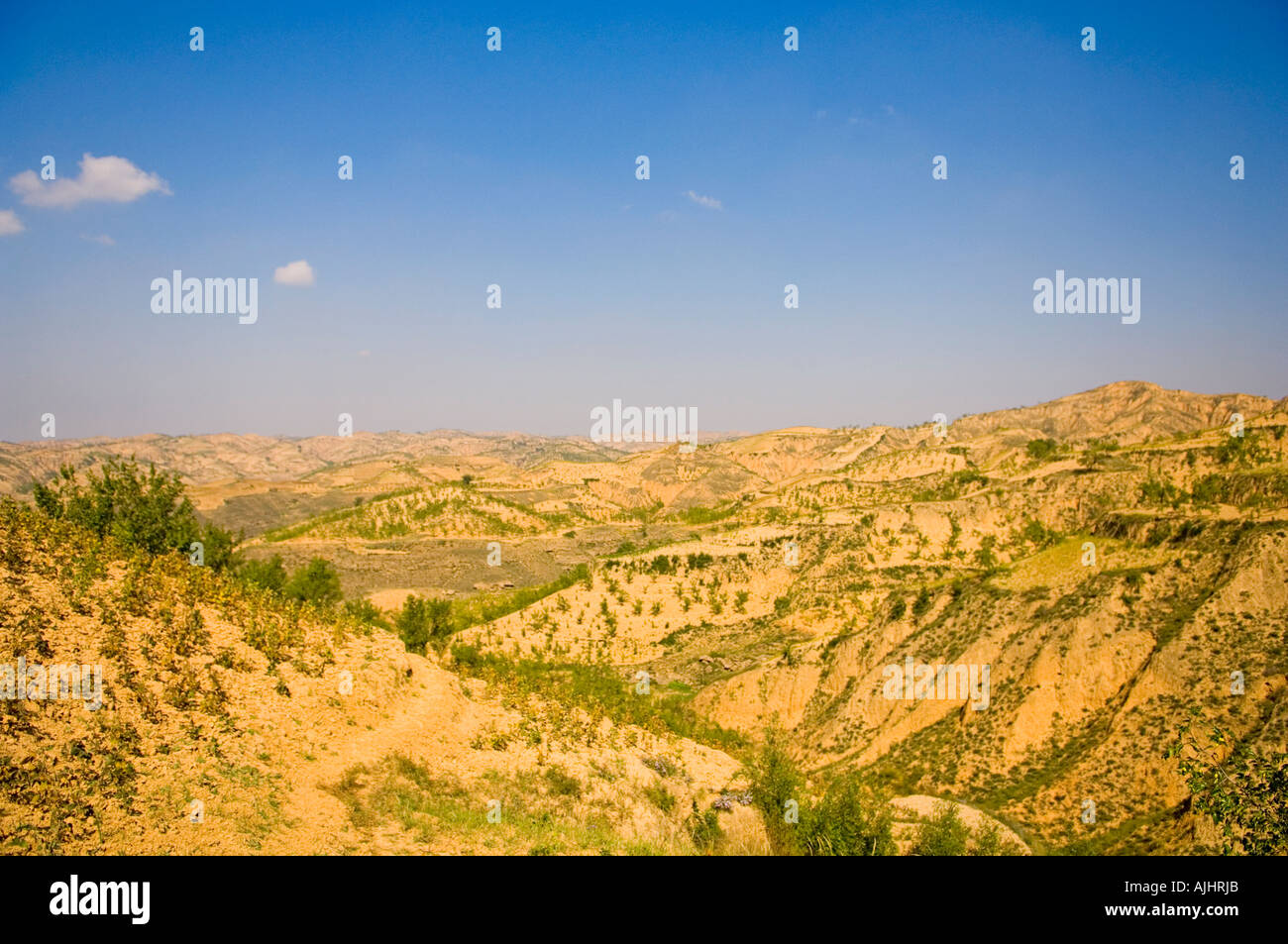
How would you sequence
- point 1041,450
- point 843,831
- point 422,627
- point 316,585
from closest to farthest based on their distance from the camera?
point 843,831, point 422,627, point 316,585, point 1041,450

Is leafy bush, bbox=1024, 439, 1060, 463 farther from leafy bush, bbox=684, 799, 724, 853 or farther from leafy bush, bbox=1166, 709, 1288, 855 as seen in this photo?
leafy bush, bbox=1166, 709, 1288, 855

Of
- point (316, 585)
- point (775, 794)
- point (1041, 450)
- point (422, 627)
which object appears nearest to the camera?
point (775, 794)

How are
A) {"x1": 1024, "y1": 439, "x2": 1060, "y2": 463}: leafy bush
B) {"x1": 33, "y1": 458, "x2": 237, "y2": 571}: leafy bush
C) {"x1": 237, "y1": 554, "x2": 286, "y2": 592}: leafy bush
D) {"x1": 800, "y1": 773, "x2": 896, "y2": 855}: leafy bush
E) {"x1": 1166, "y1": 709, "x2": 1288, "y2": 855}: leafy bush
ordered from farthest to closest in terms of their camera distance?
{"x1": 1024, "y1": 439, "x2": 1060, "y2": 463}: leafy bush < {"x1": 237, "y1": 554, "x2": 286, "y2": 592}: leafy bush < {"x1": 33, "y1": 458, "x2": 237, "y2": 571}: leafy bush < {"x1": 800, "y1": 773, "x2": 896, "y2": 855}: leafy bush < {"x1": 1166, "y1": 709, "x2": 1288, "y2": 855}: leafy bush

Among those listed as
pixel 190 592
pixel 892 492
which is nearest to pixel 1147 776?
pixel 190 592

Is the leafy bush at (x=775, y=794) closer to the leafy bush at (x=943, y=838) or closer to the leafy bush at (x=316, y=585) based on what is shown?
the leafy bush at (x=943, y=838)

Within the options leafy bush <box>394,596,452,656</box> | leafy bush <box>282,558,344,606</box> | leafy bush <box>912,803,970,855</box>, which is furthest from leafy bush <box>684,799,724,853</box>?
leafy bush <box>282,558,344,606</box>

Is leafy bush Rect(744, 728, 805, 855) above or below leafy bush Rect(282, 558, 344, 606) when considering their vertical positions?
below


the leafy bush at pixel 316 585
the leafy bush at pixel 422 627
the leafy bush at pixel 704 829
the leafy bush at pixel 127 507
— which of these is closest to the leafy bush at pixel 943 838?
the leafy bush at pixel 704 829

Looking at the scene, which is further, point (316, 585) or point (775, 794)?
point (316, 585)

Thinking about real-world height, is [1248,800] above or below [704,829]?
above

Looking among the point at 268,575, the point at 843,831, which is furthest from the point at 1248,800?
the point at 268,575

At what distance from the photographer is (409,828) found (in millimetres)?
10352

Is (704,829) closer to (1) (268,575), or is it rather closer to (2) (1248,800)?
(2) (1248,800)
